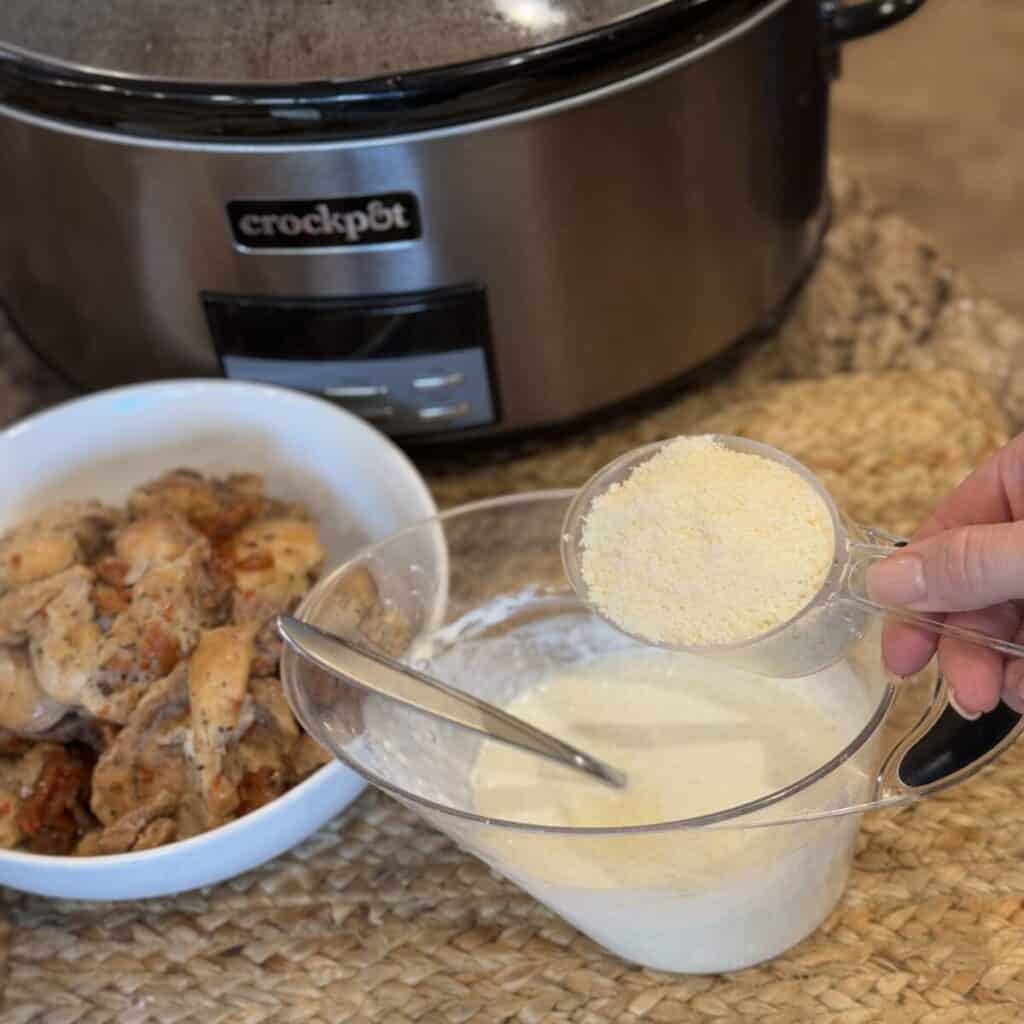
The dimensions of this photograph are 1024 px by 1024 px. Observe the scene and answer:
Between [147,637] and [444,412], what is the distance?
229 millimetres

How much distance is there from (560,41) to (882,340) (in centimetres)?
37

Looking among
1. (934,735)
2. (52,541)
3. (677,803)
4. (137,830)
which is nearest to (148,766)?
(137,830)

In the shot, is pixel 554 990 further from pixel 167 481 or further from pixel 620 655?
pixel 167 481

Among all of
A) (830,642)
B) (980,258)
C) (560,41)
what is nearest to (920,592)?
(830,642)

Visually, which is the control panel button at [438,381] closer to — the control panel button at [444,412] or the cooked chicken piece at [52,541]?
the control panel button at [444,412]

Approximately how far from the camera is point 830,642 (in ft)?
1.78

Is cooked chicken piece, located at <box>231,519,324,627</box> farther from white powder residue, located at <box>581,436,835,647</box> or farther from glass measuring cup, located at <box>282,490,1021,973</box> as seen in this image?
white powder residue, located at <box>581,436,835,647</box>

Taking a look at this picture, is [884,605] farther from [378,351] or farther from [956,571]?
[378,351]

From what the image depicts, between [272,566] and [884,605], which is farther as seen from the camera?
[272,566]

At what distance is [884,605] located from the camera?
0.51 metres

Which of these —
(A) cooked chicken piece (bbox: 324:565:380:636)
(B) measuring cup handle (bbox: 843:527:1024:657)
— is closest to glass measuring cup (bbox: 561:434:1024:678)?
(B) measuring cup handle (bbox: 843:527:1024:657)

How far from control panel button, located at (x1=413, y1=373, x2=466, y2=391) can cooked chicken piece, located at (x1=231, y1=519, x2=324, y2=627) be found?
0.10 meters

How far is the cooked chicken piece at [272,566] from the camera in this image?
26.9 inches

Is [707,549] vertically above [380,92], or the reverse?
[380,92]
